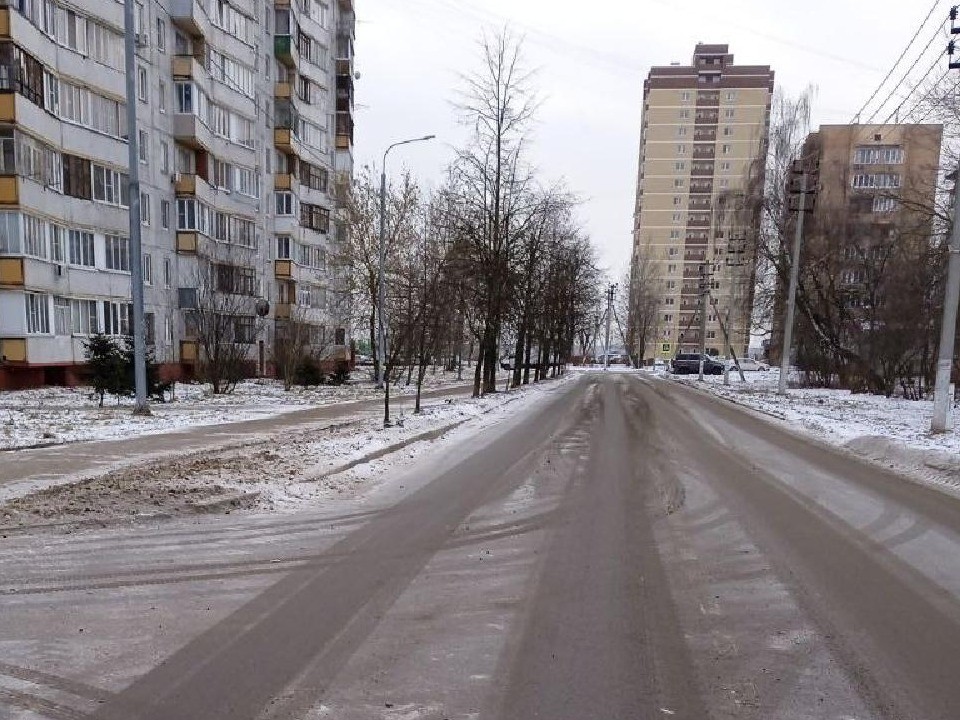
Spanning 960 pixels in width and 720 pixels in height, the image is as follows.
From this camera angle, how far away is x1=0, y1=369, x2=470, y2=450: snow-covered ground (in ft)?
37.9

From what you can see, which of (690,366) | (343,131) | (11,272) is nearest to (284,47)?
(343,131)

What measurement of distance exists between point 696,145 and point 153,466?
102m

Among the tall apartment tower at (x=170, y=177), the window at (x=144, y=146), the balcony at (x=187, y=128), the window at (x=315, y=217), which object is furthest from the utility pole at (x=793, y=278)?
the window at (x=315, y=217)

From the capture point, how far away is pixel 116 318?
24.9m

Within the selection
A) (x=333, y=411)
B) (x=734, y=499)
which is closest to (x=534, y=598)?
(x=734, y=499)

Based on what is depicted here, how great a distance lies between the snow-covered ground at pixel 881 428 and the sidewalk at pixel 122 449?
11148 millimetres

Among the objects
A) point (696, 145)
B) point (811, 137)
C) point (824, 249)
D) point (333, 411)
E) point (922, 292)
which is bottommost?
point (333, 411)

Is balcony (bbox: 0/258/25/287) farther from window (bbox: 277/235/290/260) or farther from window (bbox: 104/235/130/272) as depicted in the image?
window (bbox: 277/235/290/260)

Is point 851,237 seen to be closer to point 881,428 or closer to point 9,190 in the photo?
point 881,428

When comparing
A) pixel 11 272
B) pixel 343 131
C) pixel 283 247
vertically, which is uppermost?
pixel 343 131

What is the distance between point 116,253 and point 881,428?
2693 cm

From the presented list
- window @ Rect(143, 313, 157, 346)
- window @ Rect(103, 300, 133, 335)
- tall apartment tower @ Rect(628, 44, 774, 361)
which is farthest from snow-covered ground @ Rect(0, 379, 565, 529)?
tall apartment tower @ Rect(628, 44, 774, 361)

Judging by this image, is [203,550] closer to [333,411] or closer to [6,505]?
[6,505]

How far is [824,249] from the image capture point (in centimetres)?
3148
